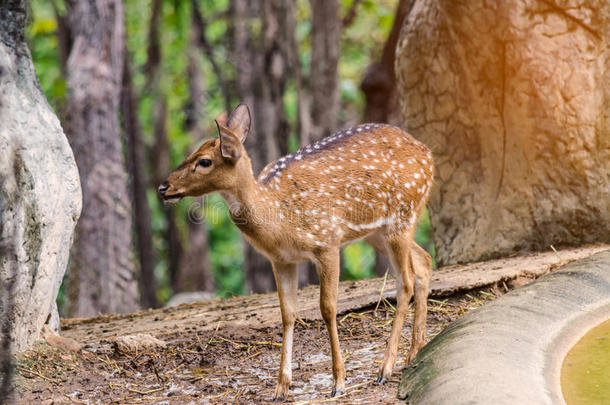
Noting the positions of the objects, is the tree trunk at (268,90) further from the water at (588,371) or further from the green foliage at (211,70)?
the water at (588,371)

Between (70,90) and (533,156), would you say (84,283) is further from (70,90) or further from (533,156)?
(533,156)

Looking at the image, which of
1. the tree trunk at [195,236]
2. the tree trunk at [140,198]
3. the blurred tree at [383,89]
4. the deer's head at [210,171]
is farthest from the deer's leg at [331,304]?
the tree trunk at [195,236]

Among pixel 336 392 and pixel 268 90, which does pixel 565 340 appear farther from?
pixel 268 90

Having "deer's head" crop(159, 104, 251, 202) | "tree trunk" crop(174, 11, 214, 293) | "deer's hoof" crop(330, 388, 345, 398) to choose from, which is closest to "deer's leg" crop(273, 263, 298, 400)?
"deer's hoof" crop(330, 388, 345, 398)

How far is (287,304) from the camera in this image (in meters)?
5.31

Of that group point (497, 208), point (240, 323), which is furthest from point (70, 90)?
point (497, 208)

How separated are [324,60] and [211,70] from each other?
10710 mm

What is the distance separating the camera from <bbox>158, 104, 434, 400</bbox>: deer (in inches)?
201

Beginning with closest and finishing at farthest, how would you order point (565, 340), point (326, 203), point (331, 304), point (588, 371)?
point (588, 371) < point (565, 340) < point (331, 304) < point (326, 203)

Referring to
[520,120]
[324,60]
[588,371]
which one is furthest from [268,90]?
[588,371]

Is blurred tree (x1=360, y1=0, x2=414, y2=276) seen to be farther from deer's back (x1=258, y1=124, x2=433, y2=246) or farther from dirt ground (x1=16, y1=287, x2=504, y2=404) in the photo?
deer's back (x1=258, y1=124, x2=433, y2=246)

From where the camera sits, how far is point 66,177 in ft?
20.1

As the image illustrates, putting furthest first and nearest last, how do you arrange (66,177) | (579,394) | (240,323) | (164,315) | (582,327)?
(164,315)
(240,323)
(66,177)
(582,327)
(579,394)

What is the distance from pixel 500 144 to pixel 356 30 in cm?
1371
